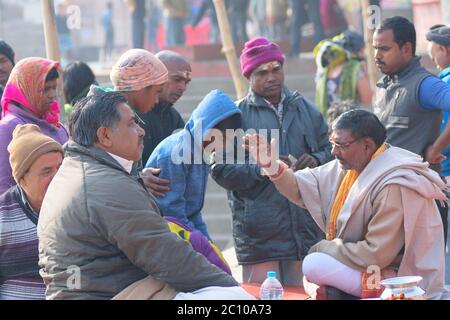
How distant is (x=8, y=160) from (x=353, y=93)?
4058mm

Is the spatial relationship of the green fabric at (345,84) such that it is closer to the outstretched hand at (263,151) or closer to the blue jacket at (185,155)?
the blue jacket at (185,155)

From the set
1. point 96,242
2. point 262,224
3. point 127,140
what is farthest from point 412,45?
point 96,242

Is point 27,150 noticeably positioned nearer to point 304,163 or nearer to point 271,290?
point 271,290

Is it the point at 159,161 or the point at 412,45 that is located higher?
the point at 412,45

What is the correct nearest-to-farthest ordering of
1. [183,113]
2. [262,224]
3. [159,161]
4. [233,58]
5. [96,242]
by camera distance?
[96,242] → [159,161] → [262,224] → [233,58] → [183,113]

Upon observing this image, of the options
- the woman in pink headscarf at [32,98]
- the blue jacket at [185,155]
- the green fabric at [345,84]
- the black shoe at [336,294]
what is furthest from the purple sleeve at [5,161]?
the green fabric at [345,84]

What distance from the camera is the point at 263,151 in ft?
17.1

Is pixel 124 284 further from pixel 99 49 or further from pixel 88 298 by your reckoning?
pixel 99 49

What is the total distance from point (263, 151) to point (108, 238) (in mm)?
1080

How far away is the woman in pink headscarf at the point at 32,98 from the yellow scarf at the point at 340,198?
178cm

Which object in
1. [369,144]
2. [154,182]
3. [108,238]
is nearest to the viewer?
[108,238]

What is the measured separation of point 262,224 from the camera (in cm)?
617

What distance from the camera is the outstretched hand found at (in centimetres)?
520

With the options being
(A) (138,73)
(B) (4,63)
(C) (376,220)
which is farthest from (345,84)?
(C) (376,220)
